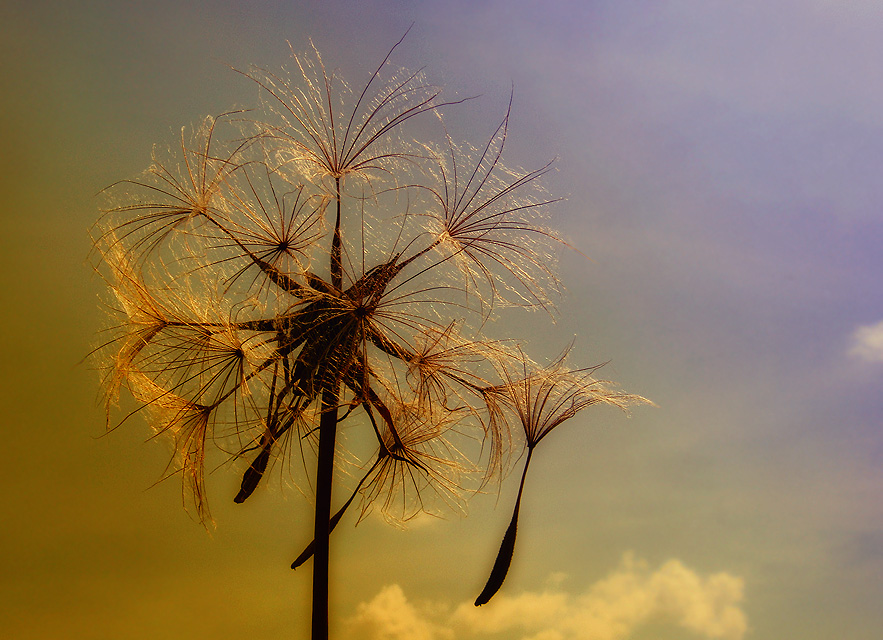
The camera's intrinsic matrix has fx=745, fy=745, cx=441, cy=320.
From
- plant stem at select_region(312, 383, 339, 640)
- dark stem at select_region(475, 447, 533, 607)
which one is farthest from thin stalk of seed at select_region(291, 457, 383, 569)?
dark stem at select_region(475, 447, 533, 607)

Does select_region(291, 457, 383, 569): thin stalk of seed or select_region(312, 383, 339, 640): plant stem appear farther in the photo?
select_region(291, 457, 383, 569): thin stalk of seed

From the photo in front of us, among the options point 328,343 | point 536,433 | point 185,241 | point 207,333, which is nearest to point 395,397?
point 328,343

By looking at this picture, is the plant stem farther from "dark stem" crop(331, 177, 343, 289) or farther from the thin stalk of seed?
"dark stem" crop(331, 177, 343, 289)

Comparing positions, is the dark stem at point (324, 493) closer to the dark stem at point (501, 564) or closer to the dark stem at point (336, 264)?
the dark stem at point (336, 264)

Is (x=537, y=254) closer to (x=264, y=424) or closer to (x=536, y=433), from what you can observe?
(x=536, y=433)

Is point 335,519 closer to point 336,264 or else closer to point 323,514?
point 323,514

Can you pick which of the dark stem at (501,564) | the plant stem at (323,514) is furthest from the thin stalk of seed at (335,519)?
the dark stem at (501,564)

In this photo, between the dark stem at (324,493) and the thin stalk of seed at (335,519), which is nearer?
the dark stem at (324,493)

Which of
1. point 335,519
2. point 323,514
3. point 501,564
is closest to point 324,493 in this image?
point 323,514
